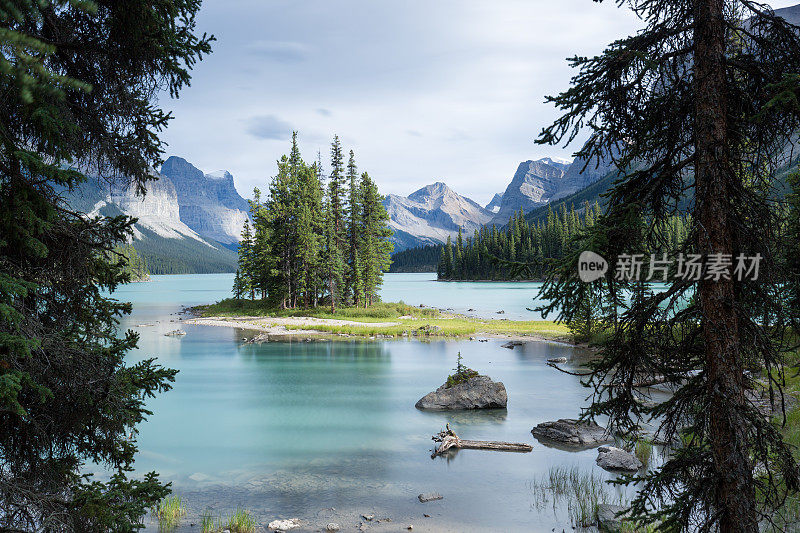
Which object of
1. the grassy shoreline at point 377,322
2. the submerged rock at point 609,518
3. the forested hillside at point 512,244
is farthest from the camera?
the forested hillside at point 512,244

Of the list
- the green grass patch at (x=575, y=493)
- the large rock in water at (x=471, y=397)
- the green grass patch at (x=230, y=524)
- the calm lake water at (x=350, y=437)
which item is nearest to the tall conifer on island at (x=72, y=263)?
the green grass patch at (x=230, y=524)

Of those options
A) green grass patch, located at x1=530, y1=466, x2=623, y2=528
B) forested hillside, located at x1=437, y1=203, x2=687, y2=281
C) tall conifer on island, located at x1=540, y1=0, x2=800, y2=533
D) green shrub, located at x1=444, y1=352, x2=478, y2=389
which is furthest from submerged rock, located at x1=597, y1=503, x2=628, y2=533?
forested hillside, located at x1=437, y1=203, x2=687, y2=281

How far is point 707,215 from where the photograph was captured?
5336mm

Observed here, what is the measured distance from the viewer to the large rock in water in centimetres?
1981

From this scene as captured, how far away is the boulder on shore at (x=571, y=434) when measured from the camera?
1567 cm

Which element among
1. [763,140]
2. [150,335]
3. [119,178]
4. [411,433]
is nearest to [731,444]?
[763,140]

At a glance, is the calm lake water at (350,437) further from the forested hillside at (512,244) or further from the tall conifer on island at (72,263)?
the forested hillside at (512,244)

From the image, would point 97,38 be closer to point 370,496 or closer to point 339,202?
point 370,496

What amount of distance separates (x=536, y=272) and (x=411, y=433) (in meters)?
13.2

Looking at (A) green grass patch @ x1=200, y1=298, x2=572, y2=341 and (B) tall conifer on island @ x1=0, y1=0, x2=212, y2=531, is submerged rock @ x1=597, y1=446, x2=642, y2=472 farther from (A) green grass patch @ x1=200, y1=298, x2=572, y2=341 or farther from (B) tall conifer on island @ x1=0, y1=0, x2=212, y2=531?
(A) green grass patch @ x1=200, y1=298, x2=572, y2=341

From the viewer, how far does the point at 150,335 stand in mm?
42406

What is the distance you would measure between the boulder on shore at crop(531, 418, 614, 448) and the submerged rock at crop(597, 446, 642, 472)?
4.72 feet

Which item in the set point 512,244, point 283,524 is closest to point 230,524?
point 283,524

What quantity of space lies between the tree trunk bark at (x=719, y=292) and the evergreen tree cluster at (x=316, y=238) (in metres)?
48.7
